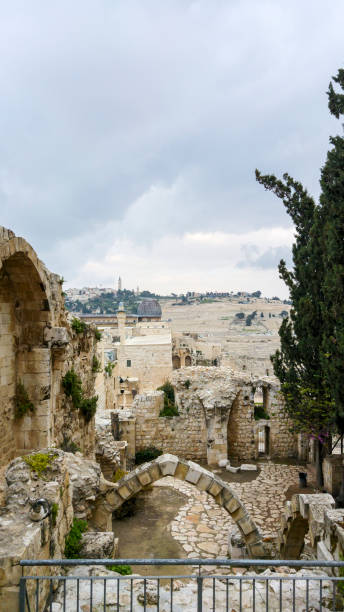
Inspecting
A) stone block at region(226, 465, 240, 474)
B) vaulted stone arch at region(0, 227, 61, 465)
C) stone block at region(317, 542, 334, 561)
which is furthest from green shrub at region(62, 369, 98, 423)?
stone block at region(226, 465, 240, 474)

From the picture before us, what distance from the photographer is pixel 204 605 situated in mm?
4246

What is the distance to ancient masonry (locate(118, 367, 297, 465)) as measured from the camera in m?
14.4

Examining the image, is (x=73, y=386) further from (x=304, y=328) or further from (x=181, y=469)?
(x=304, y=328)

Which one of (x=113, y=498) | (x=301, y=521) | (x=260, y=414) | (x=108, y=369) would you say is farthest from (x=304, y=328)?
(x=108, y=369)

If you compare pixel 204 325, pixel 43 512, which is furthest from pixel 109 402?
pixel 204 325

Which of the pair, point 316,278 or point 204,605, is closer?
point 204,605

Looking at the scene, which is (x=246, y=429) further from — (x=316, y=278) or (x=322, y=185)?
(x=322, y=185)

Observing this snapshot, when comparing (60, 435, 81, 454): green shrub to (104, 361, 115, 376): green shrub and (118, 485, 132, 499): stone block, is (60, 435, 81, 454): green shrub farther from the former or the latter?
(104, 361, 115, 376): green shrub

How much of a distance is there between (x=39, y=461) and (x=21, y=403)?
229 centimetres

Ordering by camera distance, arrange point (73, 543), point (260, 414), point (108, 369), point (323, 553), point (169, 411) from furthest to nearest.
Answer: point (108, 369)
point (260, 414)
point (169, 411)
point (323, 553)
point (73, 543)

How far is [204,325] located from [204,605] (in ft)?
298

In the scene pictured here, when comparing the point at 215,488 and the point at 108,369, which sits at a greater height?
the point at 108,369

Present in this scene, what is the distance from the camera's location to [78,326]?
8.84 metres

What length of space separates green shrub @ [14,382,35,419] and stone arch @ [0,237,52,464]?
0.06m
